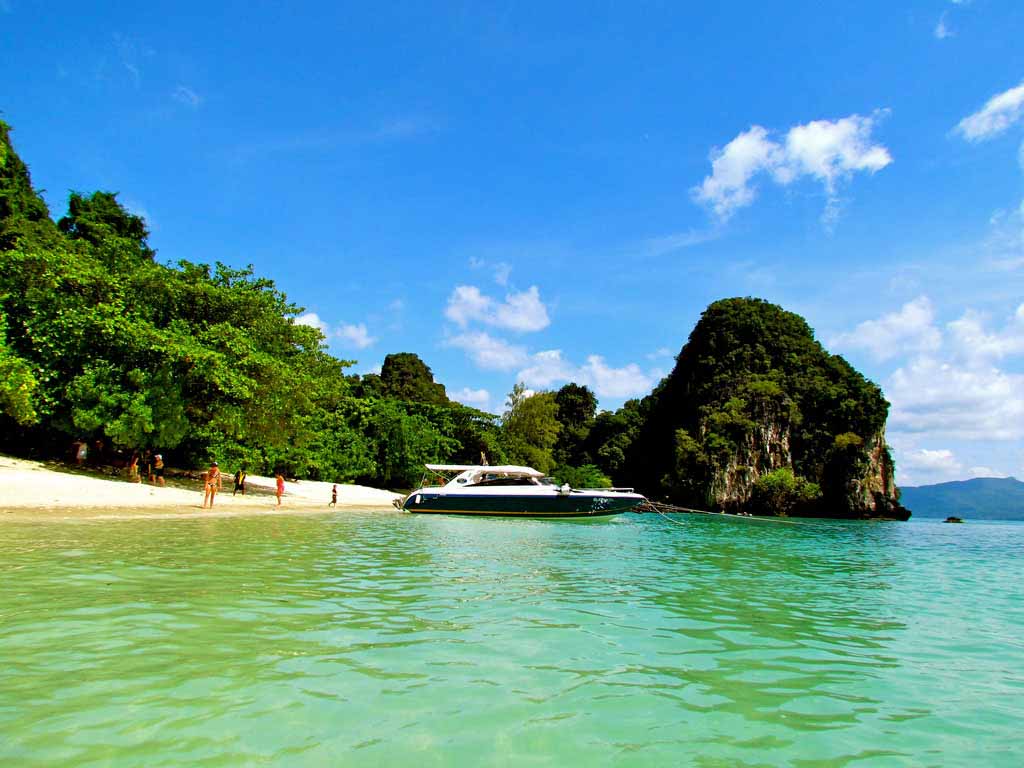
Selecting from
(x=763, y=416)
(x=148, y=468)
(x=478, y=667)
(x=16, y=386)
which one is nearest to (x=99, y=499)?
(x=16, y=386)

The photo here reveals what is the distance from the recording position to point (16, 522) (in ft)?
48.0

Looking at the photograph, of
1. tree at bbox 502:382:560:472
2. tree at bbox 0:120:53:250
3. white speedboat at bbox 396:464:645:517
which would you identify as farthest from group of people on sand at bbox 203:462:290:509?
tree at bbox 502:382:560:472

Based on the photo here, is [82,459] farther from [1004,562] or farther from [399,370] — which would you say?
[399,370]

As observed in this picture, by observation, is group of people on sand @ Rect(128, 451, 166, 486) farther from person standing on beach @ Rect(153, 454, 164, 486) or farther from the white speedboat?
the white speedboat

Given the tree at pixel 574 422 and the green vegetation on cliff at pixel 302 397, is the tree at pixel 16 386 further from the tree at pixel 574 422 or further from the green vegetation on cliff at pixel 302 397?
the tree at pixel 574 422

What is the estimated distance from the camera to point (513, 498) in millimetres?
27062

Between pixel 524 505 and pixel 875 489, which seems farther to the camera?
pixel 875 489

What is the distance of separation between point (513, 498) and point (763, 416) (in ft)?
167

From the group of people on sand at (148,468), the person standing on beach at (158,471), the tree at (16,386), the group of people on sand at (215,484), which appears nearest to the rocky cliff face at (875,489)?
the group of people on sand at (215,484)

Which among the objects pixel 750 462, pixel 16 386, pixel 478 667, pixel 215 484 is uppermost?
pixel 16 386

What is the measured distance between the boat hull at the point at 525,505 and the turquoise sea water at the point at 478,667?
16181 millimetres

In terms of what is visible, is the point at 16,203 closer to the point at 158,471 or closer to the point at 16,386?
the point at 158,471

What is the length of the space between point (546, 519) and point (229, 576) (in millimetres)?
19838

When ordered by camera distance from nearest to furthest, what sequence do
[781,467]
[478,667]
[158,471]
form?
[478,667]
[158,471]
[781,467]
